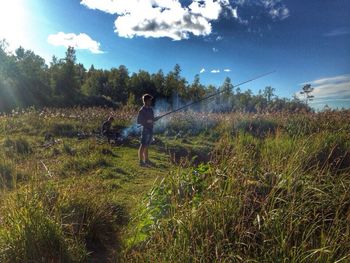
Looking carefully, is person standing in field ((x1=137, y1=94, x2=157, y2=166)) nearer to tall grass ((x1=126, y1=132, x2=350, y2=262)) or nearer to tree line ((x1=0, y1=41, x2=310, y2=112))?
tall grass ((x1=126, y1=132, x2=350, y2=262))

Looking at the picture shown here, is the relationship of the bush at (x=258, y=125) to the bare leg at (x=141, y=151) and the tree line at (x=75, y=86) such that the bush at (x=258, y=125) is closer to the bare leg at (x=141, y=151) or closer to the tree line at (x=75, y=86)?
the bare leg at (x=141, y=151)

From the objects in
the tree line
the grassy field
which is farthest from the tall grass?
the tree line

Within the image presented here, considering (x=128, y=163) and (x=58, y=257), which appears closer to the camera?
(x=58, y=257)

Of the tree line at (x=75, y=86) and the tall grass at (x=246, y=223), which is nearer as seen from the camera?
the tall grass at (x=246, y=223)

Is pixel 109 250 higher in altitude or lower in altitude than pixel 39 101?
lower

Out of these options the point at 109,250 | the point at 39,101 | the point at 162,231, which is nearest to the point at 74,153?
the point at 109,250

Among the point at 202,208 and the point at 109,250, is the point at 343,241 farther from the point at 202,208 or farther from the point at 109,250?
the point at 109,250

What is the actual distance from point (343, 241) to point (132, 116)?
1401 centimetres

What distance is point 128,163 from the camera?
9.10 metres

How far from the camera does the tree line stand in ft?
166

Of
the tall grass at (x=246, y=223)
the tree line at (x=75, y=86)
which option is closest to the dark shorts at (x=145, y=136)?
the tall grass at (x=246, y=223)

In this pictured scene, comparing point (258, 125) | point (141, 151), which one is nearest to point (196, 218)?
point (141, 151)

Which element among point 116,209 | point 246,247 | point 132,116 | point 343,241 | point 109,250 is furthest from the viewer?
point 132,116

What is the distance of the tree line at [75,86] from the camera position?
5072cm
